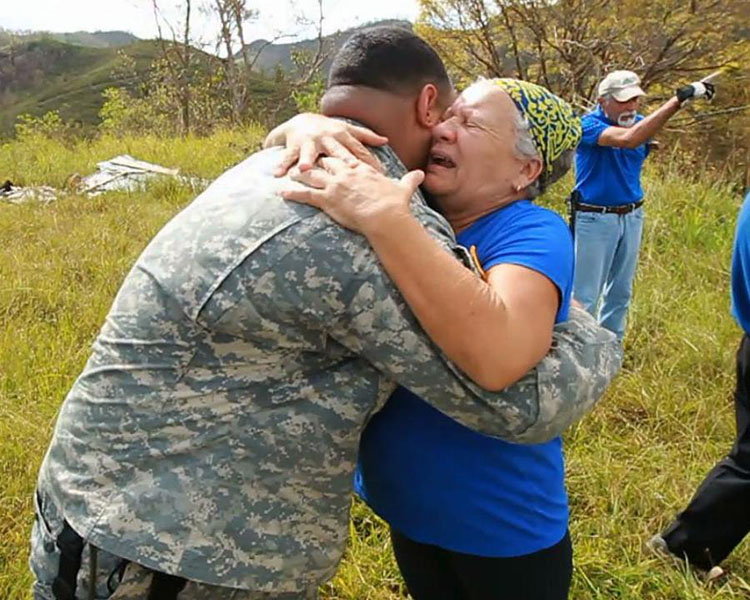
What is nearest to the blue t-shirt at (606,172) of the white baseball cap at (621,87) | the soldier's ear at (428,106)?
the white baseball cap at (621,87)

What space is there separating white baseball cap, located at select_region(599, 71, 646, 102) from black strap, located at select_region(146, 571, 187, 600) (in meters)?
3.96

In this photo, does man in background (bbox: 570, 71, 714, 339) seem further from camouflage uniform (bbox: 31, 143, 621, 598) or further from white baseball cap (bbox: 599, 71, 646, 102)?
camouflage uniform (bbox: 31, 143, 621, 598)

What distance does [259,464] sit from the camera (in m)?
1.08

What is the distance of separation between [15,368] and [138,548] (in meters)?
2.56

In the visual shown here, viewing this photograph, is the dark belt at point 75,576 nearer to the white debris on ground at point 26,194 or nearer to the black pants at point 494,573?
the black pants at point 494,573

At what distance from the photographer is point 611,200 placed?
4270mm

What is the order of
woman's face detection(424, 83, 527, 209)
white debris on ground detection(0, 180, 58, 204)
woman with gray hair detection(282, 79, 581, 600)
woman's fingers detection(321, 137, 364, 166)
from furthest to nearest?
white debris on ground detection(0, 180, 58, 204) → woman's face detection(424, 83, 527, 209) → woman with gray hair detection(282, 79, 581, 600) → woman's fingers detection(321, 137, 364, 166)

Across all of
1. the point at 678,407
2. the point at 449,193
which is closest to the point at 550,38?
the point at 678,407

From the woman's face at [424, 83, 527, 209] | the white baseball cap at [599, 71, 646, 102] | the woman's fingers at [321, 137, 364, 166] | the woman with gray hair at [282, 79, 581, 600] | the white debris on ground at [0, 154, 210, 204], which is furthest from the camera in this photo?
the white debris on ground at [0, 154, 210, 204]

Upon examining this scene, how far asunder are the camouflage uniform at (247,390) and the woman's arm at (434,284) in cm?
2

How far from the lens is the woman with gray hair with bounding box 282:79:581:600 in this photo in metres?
1.17

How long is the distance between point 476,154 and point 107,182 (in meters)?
7.07

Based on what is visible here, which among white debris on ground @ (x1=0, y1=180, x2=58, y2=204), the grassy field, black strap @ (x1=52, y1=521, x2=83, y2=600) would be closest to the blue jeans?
the grassy field

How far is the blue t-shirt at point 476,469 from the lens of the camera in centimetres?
124
